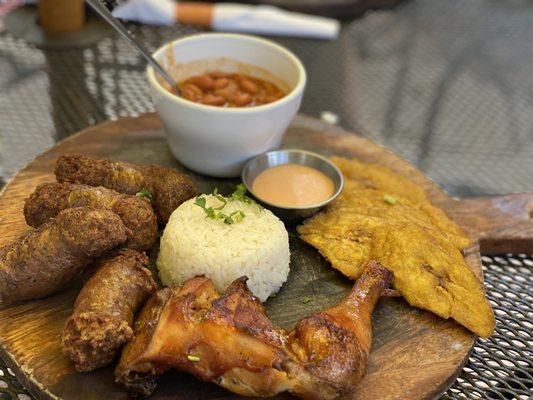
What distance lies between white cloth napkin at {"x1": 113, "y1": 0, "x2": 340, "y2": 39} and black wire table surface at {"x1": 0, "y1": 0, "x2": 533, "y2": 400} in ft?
0.32

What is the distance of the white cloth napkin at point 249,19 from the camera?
5.23 metres

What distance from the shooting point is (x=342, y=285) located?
2725 mm

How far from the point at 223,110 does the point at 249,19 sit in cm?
265

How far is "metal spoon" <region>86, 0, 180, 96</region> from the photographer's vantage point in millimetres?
2809

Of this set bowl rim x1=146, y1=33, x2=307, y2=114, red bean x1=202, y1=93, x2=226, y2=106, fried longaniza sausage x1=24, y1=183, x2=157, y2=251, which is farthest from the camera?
red bean x1=202, y1=93, x2=226, y2=106

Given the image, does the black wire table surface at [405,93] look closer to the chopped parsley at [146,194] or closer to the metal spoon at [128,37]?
the metal spoon at [128,37]

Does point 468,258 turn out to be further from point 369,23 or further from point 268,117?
point 369,23

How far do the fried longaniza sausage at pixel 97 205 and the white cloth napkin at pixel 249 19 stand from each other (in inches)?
115

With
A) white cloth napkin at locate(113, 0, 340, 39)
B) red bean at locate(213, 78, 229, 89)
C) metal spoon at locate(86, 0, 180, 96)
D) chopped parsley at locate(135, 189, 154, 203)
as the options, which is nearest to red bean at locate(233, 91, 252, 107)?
red bean at locate(213, 78, 229, 89)

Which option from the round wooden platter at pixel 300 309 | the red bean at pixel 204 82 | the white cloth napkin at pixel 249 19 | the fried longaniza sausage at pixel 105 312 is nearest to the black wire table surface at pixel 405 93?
the white cloth napkin at pixel 249 19

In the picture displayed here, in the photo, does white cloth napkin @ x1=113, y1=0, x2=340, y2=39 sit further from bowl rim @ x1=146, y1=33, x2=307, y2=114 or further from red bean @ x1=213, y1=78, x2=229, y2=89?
red bean @ x1=213, y1=78, x2=229, y2=89

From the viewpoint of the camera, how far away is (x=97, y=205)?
254 cm

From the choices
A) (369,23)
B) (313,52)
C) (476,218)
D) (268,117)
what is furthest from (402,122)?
(268,117)

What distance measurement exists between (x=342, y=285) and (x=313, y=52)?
330 cm
